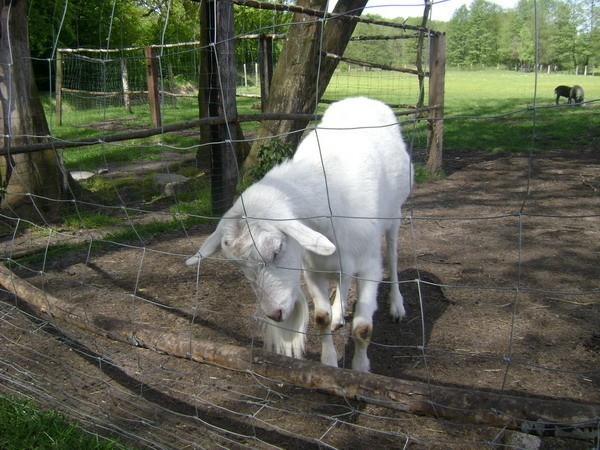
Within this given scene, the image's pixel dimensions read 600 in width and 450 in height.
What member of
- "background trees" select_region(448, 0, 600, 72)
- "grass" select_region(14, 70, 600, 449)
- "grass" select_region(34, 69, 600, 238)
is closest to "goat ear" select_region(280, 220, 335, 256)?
"grass" select_region(14, 70, 600, 449)

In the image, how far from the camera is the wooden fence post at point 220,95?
16.7 ft

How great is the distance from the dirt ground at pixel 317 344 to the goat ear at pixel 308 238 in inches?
15.2

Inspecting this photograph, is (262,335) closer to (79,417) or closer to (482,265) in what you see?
(79,417)

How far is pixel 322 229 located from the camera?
302cm

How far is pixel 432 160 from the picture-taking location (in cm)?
811

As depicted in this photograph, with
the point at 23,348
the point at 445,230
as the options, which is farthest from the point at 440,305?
the point at 23,348

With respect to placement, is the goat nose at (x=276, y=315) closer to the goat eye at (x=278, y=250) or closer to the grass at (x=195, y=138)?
the goat eye at (x=278, y=250)

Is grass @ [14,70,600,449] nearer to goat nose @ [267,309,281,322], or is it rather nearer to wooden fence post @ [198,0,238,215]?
wooden fence post @ [198,0,238,215]

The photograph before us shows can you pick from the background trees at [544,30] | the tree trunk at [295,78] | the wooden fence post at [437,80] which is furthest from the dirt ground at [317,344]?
the wooden fence post at [437,80]

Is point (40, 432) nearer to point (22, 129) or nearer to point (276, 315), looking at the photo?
point (276, 315)

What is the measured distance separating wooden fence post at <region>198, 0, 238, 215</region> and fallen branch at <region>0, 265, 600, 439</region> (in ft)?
8.70

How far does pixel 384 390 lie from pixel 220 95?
13.0 ft

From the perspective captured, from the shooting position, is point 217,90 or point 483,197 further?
point 483,197

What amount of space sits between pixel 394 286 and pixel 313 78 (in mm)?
3691
